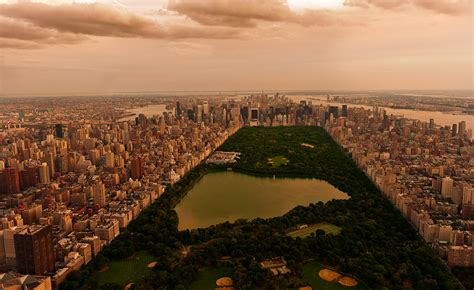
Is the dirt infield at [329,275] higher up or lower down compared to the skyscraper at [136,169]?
lower down

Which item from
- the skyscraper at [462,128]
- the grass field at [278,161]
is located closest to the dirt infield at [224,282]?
the grass field at [278,161]

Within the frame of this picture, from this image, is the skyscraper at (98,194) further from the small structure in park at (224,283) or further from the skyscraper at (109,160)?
the small structure in park at (224,283)

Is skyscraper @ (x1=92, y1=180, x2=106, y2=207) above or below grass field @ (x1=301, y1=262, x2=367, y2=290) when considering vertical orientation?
above

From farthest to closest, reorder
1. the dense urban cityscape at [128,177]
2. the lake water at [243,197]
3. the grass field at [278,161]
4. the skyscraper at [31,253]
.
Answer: the grass field at [278,161], the lake water at [243,197], the dense urban cityscape at [128,177], the skyscraper at [31,253]

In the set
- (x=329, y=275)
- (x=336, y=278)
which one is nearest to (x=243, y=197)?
(x=329, y=275)

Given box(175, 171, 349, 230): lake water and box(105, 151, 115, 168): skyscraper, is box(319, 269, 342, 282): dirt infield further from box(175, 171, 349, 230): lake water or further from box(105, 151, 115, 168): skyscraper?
box(105, 151, 115, 168): skyscraper

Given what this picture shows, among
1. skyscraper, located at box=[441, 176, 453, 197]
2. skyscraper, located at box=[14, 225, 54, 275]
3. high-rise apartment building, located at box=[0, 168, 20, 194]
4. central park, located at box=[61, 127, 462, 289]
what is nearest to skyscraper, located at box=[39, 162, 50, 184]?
high-rise apartment building, located at box=[0, 168, 20, 194]
